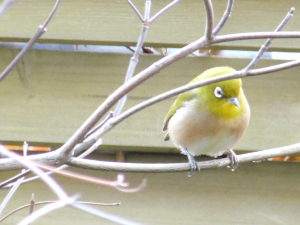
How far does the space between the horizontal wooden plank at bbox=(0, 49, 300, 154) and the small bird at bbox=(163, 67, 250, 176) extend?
128mm

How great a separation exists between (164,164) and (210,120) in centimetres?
92

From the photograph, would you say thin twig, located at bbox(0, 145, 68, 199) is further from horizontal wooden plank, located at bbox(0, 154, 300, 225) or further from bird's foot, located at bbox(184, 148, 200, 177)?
horizontal wooden plank, located at bbox(0, 154, 300, 225)

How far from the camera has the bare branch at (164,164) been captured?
131 cm

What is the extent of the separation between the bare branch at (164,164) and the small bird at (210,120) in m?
0.46

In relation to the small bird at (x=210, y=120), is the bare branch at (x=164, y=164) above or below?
below

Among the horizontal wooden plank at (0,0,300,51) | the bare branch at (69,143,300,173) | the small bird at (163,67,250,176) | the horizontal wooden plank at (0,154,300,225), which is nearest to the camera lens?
the bare branch at (69,143,300,173)

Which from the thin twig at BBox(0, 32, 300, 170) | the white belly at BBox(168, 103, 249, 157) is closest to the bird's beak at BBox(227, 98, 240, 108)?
the white belly at BBox(168, 103, 249, 157)

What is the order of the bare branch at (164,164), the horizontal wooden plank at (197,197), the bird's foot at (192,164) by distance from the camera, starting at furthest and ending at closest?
the horizontal wooden plank at (197,197), the bird's foot at (192,164), the bare branch at (164,164)

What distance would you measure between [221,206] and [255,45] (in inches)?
32.9

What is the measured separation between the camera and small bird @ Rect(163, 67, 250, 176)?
2.38 meters

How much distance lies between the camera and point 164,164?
5.48ft

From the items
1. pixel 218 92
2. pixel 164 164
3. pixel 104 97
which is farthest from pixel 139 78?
pixel 218 92

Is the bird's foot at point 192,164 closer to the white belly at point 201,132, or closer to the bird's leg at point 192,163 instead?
the bird's leg at point 192,163

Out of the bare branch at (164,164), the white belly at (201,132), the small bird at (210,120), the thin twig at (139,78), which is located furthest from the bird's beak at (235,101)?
the thin twig at (139,78)
